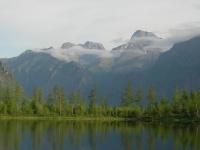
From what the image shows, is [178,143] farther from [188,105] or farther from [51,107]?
[51,107]

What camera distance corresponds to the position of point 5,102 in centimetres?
19200

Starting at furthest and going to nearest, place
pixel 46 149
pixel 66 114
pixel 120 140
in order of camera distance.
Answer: pixel 66 114 → pixel 120 140 → pixel 46 149

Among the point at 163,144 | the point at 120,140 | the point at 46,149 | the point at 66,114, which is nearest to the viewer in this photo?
the point at 46,149

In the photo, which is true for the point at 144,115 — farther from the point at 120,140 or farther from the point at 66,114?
the point at 120,140

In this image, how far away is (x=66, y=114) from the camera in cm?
→ 19338

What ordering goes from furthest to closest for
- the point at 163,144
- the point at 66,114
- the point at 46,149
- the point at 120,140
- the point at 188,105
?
the point at 66,114
the point at 188,105
the point at 120,140
the point at 163,144
the point at 46,149

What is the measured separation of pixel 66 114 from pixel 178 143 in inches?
4576

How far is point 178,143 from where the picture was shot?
273 ft

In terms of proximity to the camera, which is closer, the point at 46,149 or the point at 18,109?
the point at 46,149

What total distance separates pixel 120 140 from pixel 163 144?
447 inches

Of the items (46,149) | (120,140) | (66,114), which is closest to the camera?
(46,149)

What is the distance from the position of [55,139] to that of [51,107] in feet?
374

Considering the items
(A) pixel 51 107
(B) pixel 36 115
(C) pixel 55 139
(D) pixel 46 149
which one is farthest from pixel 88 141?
(A) pixel 51 107

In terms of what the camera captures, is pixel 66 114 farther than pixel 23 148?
Yes
